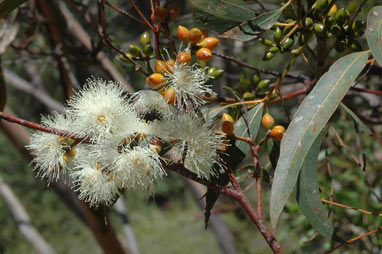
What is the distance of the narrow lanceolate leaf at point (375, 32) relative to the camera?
68 cm

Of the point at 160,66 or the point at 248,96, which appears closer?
the point at 160,66

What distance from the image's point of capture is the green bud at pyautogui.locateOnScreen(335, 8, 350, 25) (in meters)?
0.75

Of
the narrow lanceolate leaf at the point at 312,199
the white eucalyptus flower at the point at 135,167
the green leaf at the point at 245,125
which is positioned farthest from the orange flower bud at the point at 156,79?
the narrow lanceolate leaf at the point at 312,199

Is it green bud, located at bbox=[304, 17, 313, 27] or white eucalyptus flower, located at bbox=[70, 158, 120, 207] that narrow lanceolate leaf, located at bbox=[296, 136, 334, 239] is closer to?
green bud, located at bbox=[304, 17, 313, 27]

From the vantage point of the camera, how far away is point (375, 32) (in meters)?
0.72

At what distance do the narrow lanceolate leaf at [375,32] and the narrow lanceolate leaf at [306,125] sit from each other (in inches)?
1.8

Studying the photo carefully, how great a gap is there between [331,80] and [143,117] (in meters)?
0.34

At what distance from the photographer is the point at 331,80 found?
71 centimetres

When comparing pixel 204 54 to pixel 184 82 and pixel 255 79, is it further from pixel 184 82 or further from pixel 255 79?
pixel 255 79

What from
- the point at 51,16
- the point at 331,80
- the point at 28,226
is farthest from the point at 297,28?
the point at 28,226

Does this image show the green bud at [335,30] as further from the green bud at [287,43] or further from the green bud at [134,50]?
the green bud at [134,50]

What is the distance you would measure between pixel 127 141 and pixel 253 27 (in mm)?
352

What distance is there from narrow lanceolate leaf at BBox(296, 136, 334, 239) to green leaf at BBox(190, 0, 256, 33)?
0.30 m

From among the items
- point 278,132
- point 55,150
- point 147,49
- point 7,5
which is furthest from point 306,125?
point 7,5
